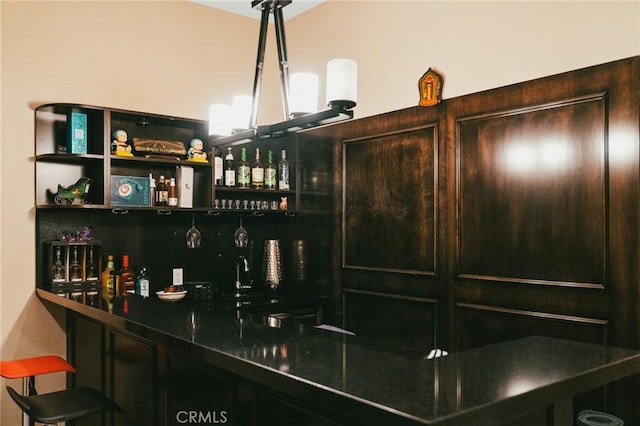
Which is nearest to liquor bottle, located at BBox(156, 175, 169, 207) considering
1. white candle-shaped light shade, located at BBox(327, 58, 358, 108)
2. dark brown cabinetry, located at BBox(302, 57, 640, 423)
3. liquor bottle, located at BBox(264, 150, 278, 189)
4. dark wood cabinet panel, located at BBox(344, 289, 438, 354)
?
liquor bottle, located at BBox(264, 150, 278, 189)

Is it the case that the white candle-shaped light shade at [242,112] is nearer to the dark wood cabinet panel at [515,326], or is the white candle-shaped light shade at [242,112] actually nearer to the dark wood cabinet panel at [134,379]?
the dark wood cabinet panel at [134,379]

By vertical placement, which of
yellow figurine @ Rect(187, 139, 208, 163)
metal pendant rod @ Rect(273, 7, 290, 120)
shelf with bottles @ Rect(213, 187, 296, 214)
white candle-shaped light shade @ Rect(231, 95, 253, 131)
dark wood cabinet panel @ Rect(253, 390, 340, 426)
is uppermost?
metal pendant rod @ Rect(273, 7, 290, 120)

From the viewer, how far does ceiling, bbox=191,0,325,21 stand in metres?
4.46

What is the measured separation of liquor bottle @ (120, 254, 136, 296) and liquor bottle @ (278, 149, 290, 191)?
53.5 inches

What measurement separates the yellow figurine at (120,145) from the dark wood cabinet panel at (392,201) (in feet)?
5.12

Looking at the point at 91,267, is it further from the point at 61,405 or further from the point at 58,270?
the point at 61,405

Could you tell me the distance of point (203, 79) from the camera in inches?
175

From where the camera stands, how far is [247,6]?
454 cm

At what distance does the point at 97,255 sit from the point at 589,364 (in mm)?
3092

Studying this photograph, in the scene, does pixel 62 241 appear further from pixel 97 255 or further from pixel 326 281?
pixel 326 281

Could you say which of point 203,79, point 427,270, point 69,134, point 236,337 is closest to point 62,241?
point 69,134

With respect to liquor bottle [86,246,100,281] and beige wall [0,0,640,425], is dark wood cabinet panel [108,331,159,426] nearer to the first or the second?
liquor bottle [86,246,100,281]

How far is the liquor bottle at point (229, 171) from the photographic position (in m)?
4.29

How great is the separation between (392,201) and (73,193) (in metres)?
2.07
